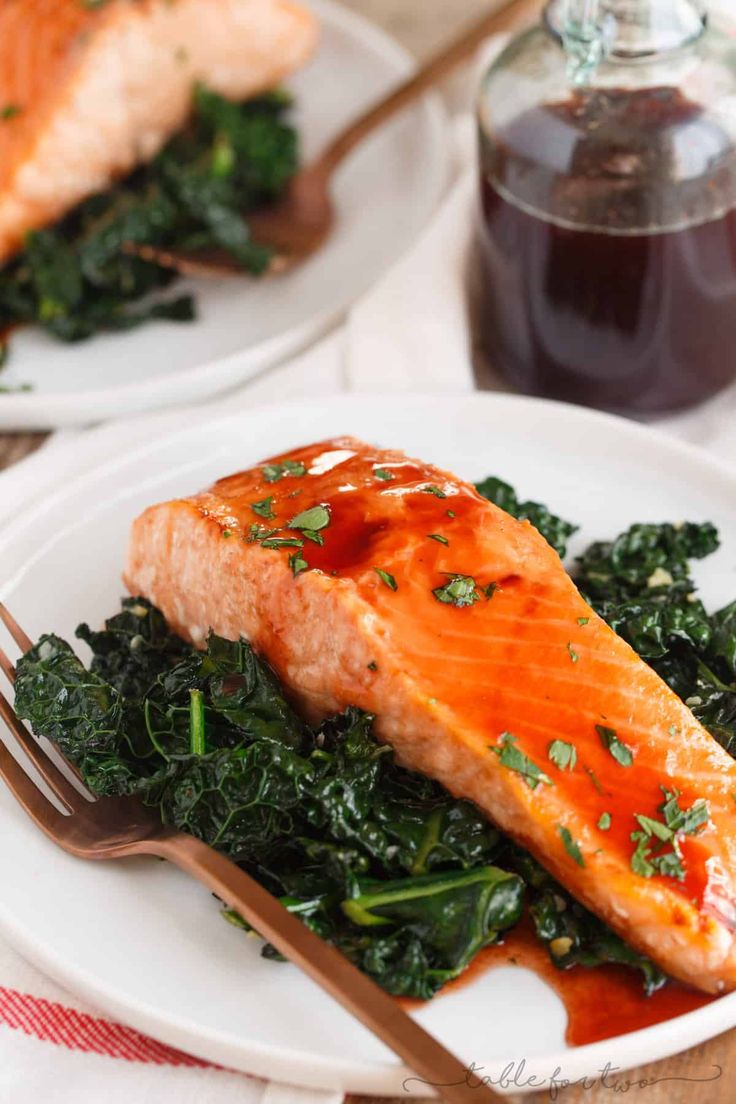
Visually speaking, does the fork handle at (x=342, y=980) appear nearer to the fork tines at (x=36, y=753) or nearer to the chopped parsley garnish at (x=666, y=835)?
the fork tines at (x=36, y=753)

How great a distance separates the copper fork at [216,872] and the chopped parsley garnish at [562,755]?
719 millimetres

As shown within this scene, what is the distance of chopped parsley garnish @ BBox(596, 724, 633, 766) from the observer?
3303 mm

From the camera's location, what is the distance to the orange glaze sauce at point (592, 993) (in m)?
3.06

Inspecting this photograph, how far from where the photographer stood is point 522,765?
3242 millimetres

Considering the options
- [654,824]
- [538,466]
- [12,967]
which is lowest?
[538,466]

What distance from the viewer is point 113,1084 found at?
3.18 metres

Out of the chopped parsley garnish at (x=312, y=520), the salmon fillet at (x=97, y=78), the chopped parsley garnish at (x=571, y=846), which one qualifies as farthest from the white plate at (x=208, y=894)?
the salmon fillet at (x=97, y=78)

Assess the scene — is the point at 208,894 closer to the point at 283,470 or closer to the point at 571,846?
the point at 571,846

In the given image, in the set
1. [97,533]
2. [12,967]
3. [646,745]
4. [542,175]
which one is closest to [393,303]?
[542,175]

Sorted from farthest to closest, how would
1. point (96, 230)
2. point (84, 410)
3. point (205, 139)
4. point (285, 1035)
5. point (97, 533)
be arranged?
1. point (205, 139)
2. point (96, 230)
3. point (84, 410)
4. point (97, 533)
5. point (285, 1035)

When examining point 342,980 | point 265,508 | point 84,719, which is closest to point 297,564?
point 265,508

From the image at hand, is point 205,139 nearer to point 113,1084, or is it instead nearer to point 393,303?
point 393,303

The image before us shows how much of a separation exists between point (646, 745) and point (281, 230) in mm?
4092

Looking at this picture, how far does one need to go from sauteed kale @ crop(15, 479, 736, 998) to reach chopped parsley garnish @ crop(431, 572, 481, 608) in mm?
391
